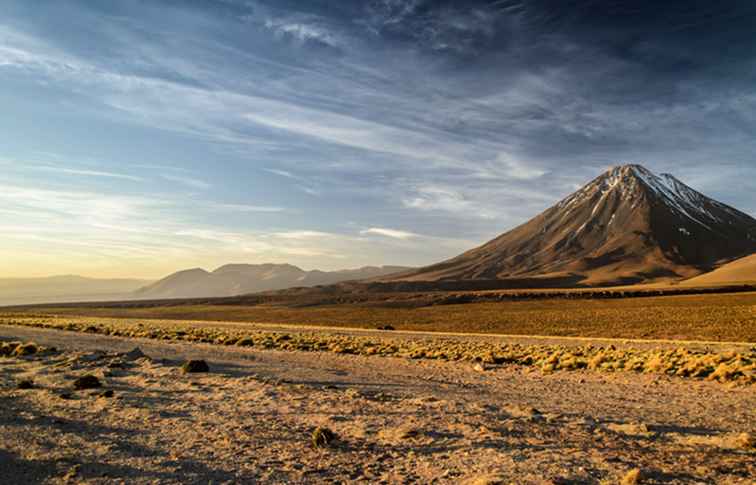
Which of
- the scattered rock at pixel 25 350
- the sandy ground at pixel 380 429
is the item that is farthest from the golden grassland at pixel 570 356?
the sandy ground at pixel 380 429

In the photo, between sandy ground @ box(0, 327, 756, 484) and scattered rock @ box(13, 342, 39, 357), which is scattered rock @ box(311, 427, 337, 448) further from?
scattered rock @ box(13, 342, 39, 357)

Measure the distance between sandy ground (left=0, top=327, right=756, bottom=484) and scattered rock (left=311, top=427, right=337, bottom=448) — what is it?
0.13 metres

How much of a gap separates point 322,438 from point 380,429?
4.53ft

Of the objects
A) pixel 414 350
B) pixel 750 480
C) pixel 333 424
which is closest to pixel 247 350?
pixel 414 350

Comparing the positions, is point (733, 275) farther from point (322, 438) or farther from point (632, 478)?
point (322, 438)

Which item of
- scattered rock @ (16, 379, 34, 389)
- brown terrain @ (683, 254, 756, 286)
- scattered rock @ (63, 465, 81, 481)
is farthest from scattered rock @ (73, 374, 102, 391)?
brown terrain @ (683, 254, 756, 286)

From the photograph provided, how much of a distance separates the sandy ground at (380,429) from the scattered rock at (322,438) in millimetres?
132

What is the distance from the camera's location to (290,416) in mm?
10977

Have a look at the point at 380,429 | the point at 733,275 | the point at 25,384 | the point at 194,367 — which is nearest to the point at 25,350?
the point at 25,384

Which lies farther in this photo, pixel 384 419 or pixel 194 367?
pixel 194 367

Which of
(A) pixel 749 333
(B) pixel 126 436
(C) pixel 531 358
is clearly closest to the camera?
(B) pixel 126 436

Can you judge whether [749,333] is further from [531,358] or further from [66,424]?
[66,424]

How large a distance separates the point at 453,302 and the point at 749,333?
218ft

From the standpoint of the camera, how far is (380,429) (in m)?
9.76
